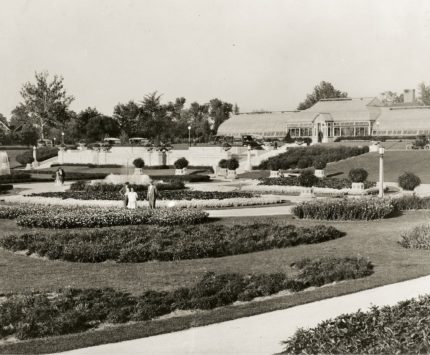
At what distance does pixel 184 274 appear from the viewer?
11.5 meters

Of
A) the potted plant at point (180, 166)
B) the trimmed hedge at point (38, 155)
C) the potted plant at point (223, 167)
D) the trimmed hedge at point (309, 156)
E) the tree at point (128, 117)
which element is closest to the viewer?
the potted plant at point (180, 166)

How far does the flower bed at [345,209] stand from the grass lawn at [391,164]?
54.3 feet

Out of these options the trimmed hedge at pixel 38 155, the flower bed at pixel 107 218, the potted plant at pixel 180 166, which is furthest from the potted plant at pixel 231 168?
the trimmed hedge at pixel 38 155

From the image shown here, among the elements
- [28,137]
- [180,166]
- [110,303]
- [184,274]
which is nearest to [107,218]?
[184,274]

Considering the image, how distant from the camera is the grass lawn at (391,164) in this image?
36938 millimetres

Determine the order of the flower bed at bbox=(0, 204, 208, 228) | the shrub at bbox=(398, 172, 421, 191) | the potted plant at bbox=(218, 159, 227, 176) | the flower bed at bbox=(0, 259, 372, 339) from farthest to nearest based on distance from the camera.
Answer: the potted plant at bbox=(218, 159, 227, 176)
the shrub at bbox=(398, 172, 421, 191)
the flower bed at bbox=(0, 204, 208, 228)
the flower bed at bbox=(0, 259, 372, 339)

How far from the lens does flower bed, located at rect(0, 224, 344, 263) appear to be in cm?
1300

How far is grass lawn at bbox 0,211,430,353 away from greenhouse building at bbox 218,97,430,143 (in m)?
46.7

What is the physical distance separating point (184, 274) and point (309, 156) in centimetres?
3398

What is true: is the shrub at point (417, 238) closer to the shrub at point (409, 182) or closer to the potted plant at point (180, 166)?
the shrub at point (409, 182)

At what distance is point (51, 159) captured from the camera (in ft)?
189

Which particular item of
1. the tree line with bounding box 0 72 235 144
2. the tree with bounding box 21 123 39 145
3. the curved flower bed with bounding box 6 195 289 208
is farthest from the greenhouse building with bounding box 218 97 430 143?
the curved flower bed with bounding box 6 195 289 208

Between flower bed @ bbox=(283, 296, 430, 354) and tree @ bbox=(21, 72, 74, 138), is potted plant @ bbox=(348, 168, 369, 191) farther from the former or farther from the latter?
tree @ bbox=(21, 72, 74, 138)

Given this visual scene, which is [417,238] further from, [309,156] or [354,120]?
[354,120]
